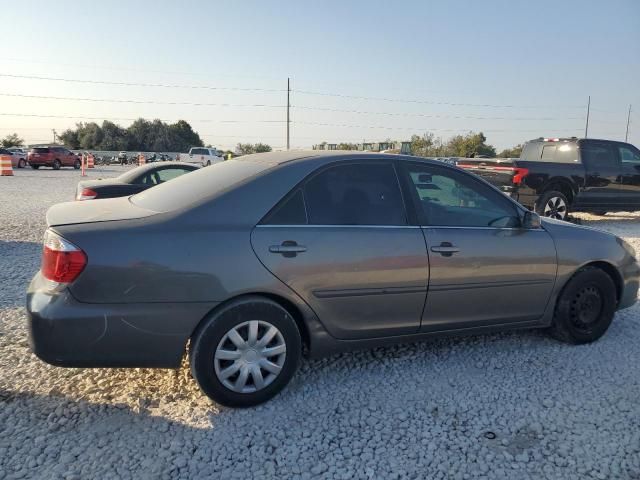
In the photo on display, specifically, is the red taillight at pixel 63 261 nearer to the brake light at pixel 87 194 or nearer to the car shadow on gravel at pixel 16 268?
the car shadow on gravel at pixel 16 268

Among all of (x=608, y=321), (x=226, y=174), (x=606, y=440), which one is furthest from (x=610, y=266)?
(x=226, y=174)

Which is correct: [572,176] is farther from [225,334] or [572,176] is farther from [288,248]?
[225,334]

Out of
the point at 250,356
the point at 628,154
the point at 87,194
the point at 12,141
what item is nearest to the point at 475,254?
the point at 250,356

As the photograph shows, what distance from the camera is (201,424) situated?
2.71 metres

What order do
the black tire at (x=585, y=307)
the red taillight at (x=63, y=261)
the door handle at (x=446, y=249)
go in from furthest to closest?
the black tire at (x=585, y=307), the door handle at (x=446, y=249), the red taillight at (x=63, y=261)

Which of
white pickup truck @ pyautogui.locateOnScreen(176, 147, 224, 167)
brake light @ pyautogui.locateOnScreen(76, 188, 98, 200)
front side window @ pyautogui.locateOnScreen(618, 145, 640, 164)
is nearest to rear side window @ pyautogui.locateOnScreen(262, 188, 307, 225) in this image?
brake light @ pyautogui.locateOnScreen(76, 188, 98, 200)

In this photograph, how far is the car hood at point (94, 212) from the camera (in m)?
2.78

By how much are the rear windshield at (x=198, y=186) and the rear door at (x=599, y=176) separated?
366 inches

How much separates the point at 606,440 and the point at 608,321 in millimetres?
1670

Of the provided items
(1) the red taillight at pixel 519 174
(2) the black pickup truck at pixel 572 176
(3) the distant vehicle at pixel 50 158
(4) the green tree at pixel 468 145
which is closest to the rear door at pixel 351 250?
(1) the red taillight at pixel 519 174

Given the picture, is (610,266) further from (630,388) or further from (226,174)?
(226,174)

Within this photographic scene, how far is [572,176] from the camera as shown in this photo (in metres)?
10.2

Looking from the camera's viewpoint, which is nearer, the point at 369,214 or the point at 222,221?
the point at 222,221

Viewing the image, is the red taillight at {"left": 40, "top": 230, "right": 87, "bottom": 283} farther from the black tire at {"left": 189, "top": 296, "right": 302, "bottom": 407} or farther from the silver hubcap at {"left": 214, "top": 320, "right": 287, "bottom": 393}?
the silver hubcap at {"left": 214, "top": 320, "right": 287, "bottom": 393}
